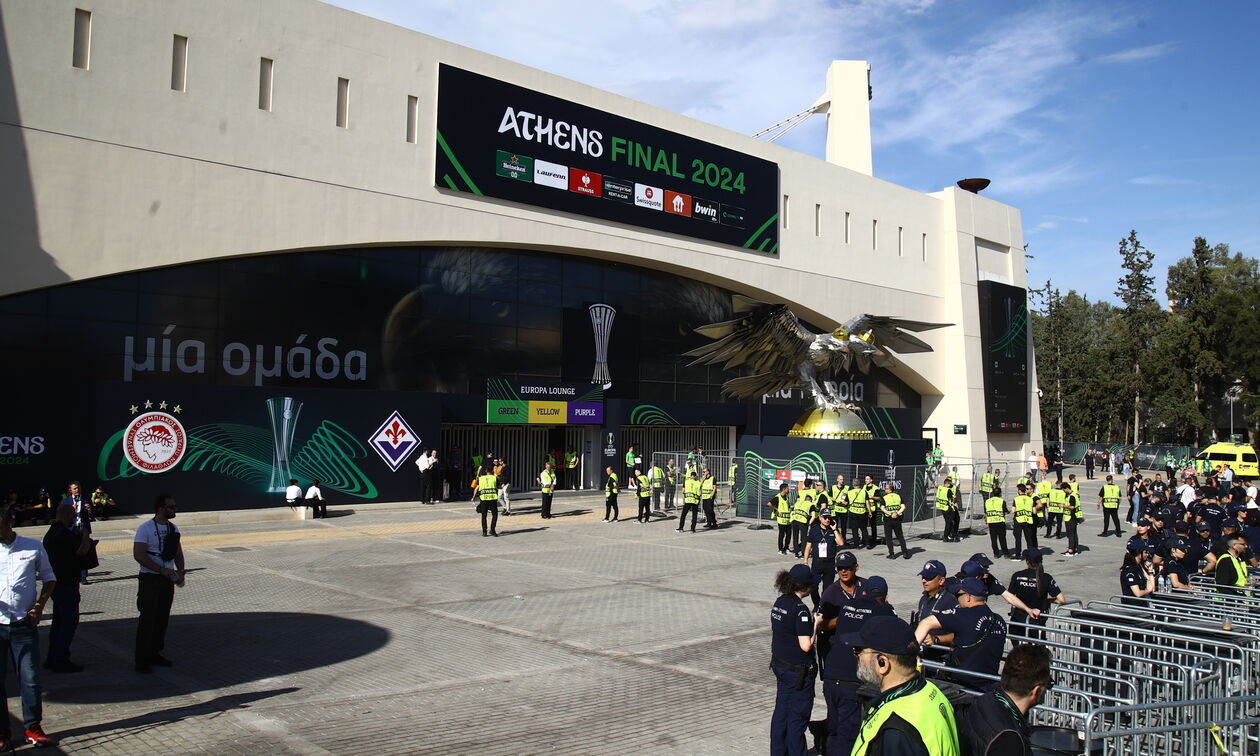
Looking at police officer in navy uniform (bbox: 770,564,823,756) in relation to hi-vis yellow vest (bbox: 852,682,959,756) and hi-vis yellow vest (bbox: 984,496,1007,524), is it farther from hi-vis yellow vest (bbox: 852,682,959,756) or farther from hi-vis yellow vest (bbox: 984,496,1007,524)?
hi-vis yellow vest (bbox: 984,496,1007,524)

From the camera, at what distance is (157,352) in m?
23.0

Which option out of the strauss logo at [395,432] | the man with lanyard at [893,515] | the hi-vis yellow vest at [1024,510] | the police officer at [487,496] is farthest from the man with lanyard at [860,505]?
the strauss logo at [395,432]

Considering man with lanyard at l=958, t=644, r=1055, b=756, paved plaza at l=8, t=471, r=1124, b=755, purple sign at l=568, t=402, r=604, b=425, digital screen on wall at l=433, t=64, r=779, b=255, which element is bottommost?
paved plaza at l=8, t=471, r=1124, b=755

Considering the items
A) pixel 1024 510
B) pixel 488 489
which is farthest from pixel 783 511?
pixel 488 489

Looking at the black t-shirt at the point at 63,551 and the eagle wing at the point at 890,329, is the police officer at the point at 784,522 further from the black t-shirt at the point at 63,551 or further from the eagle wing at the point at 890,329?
the black t-shirt at the point at 63,551

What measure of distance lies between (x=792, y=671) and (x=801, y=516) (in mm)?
12127

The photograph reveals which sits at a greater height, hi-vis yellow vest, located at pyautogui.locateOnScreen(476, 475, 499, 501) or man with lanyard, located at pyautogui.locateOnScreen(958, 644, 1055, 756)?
hi-vis yellow vest, located at pyautogui.locateOnScreen(476, 475, 499, 501)

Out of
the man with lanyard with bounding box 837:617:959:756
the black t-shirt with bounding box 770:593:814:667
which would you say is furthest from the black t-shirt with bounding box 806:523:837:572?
the man with lanyard with bounding box 837:617:959:756

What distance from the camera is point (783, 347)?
939 inches

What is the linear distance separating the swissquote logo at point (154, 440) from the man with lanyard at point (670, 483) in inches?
536

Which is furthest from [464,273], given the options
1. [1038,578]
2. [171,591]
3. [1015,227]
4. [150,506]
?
[1015,227]

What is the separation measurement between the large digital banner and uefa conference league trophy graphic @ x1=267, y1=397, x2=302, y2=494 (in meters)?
6.59

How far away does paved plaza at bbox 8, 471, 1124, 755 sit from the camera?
23.1 feet

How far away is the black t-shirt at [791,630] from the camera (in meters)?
6.22
